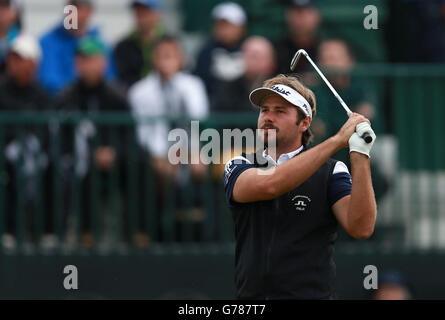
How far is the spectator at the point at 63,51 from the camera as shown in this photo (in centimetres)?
1125

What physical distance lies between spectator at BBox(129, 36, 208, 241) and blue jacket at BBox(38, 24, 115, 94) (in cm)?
74

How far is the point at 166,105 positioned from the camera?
1059cm

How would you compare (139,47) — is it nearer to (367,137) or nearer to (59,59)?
(59,59)

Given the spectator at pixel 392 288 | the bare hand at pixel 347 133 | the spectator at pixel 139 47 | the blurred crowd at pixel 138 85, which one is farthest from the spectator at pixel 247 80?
the bare hand at pixel 347 133

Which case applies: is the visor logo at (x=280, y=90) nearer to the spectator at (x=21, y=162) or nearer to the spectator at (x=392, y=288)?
the spectator at (x=392, y=288)

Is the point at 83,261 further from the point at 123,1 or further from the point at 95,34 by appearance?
the point at 123,1

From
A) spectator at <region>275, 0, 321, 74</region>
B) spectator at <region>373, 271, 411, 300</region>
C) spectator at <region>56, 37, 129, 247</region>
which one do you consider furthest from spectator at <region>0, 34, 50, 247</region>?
spectator at <region>373, 271, 411, 300</region>

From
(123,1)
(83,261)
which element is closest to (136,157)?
(83,261)

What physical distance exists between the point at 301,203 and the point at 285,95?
25.8 inches

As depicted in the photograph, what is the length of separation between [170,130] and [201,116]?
0.35m

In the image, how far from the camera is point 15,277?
33.2 ft

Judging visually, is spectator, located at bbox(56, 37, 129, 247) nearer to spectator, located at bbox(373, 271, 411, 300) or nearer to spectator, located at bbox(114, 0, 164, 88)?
spectator, located at bbox(114, 0, 164, 88)

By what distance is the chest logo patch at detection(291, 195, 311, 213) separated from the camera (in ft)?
20.0

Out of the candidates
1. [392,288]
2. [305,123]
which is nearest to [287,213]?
[305,123]
